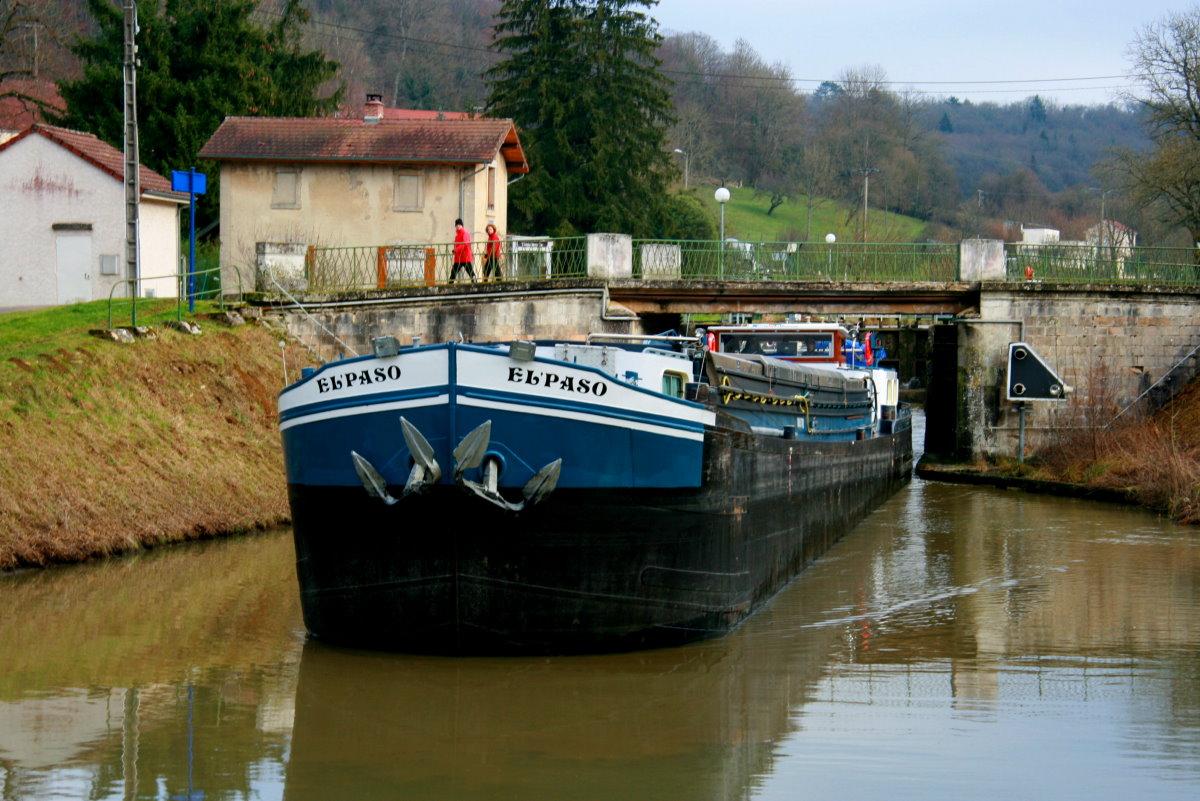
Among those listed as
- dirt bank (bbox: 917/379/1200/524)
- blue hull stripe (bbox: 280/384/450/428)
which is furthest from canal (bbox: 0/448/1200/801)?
dirt bank (bbox: 917/379/1200/524)

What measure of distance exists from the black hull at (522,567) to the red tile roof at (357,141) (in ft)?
67.3

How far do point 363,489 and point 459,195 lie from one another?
21437mm

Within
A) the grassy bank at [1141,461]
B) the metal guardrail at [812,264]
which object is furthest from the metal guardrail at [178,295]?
the grassy bank at [1141,461]

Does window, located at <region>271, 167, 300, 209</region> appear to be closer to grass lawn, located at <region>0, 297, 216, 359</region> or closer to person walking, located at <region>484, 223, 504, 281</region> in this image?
person walking, located at <region>484, 223, 504, 281</region>

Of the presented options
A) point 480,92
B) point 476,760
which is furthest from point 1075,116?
point 476,760

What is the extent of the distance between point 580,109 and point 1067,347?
897 inches

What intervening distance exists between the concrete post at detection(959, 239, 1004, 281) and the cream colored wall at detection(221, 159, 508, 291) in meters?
10.6

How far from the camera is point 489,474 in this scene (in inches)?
374

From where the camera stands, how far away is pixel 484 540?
Result: 32.1ft

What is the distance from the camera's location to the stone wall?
26.5m

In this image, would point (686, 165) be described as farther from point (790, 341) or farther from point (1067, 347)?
point (790, 341)

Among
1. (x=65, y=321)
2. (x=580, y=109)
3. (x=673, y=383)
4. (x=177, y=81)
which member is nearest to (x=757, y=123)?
(x=580, y=109)

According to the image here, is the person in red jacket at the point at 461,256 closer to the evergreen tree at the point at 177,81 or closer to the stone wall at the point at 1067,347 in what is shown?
the stone wall at the point at 1067,347

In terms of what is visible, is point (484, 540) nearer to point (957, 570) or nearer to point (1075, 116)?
point (957, 570)
